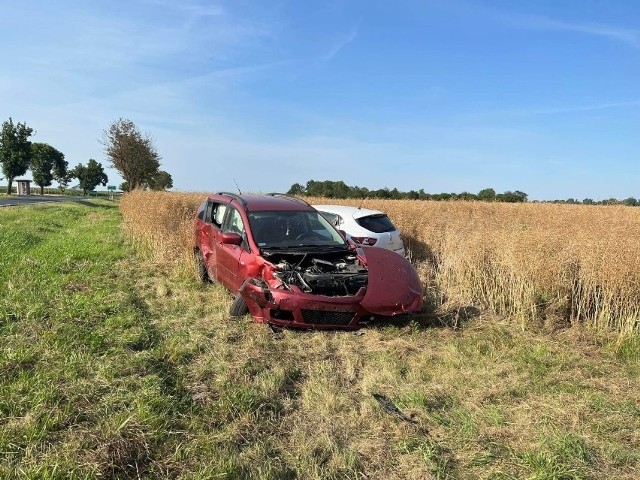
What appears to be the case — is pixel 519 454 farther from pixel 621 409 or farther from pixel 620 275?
pixel 620 275

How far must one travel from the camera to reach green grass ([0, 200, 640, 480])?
2.83m

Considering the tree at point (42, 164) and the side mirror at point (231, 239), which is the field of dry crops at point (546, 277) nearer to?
the side mirror at point (231, 239)

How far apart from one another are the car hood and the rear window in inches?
137

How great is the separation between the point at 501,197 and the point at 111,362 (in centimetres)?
3355

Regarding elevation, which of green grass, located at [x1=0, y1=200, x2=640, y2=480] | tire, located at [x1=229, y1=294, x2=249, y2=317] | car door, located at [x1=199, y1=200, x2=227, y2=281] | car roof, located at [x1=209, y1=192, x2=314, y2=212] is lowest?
green grass, located at [x1=0, y1=200, x2=640, y2=480]

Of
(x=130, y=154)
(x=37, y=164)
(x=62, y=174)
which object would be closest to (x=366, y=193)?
(x=130, y=154)

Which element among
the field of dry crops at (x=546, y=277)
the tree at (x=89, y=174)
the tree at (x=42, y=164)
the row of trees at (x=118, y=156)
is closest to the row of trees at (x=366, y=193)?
the row of trees at (x=118, y=156)

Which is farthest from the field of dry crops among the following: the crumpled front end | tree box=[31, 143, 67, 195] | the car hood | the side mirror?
tree box=[31, 143, 67, 195]

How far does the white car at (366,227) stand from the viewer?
31.0 feet

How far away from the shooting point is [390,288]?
5590 millimetres

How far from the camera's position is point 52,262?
27.4 ft

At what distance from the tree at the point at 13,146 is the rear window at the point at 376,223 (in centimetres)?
3587

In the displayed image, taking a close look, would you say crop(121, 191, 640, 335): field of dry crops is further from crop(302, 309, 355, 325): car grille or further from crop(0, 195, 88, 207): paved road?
crop(0, 195, 88, 207): paved road

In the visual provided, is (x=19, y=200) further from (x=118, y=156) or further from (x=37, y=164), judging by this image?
(x=37, y=164)
